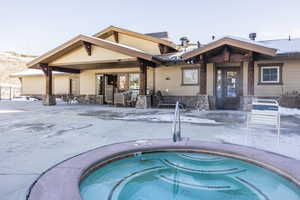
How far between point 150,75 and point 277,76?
6641 mm

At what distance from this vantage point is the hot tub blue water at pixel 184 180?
2.29m

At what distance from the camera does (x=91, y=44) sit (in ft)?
34.7

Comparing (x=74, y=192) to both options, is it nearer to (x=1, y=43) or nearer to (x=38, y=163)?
(x=38, y=163)

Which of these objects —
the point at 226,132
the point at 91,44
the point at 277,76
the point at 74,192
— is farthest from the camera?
the point at 91,44

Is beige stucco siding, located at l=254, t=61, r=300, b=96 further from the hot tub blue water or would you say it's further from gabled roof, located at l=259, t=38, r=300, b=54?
the hot tub blue water

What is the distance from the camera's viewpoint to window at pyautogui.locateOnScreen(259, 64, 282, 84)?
9516mm

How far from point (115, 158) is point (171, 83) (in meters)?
8.83

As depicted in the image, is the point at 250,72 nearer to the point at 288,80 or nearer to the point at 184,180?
the point at 288,80

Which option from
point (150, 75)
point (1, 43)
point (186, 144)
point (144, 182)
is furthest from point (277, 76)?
point (1, 43)

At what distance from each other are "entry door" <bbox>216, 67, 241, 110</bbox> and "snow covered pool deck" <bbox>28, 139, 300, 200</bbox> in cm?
756

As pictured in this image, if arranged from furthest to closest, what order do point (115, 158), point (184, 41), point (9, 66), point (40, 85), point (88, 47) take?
point (9, 66)
point (40, 85)
point (184, 41)
point (88, 47)
point (115, 158)

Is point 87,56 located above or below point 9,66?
below

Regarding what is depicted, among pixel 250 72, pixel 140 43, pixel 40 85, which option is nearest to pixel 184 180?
pixel 250 72

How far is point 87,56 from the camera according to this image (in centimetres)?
1073
